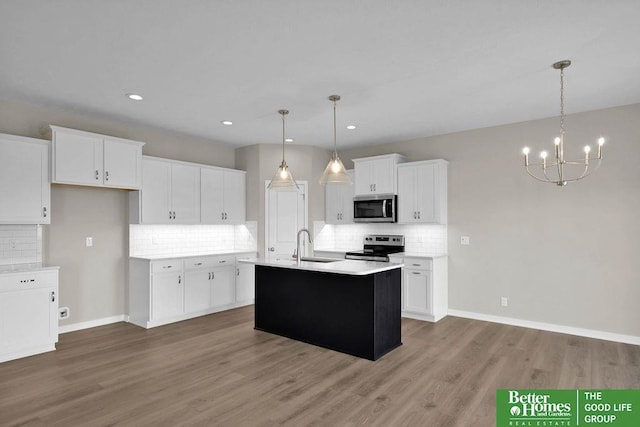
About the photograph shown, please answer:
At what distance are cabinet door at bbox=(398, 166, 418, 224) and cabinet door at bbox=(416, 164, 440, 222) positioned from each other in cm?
7

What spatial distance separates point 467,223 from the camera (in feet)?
18.7

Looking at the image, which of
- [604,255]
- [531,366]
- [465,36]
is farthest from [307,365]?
[604,255]

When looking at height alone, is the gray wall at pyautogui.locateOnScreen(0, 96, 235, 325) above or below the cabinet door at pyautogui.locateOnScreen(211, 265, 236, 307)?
above

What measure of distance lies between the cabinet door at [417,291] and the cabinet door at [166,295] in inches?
129

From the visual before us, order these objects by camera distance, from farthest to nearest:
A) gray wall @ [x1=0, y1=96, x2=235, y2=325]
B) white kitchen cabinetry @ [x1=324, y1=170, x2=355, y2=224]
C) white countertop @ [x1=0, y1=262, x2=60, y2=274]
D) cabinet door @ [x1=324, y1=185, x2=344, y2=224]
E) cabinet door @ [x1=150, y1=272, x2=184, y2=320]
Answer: cabinet door @ [x1=324, y1=185, x2=344, y2=224]
white kitchen cabinetry @ [x1=324, y1=170, x2=355, y2=224]
cabinet door @ [x1=150, y1=272, x2=184, y2=320]
gray wall @ [x1=0, y1=96, x2=235, y2=325]
white countertop @ [x1=0, y1=262, x2=60, y2=274]

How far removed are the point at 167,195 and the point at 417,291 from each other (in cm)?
394

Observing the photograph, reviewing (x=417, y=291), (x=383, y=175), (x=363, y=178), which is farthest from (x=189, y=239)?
(x=417, y=291)

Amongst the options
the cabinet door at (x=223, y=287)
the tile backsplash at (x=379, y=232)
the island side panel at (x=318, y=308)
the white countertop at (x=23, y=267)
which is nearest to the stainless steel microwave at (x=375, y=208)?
the tile backsplash at (x=379, y=232)

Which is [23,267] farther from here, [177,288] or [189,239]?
[189,239]

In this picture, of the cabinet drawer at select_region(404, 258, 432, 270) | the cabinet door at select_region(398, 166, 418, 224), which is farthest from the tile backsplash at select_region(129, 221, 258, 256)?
the cabinet drawer at select_region(404, 258, 432, 270)

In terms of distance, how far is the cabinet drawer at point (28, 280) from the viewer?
12.8 feet

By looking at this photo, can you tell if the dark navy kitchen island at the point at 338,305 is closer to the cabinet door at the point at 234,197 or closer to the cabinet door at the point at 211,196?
the cabinet door at the point at 211,196

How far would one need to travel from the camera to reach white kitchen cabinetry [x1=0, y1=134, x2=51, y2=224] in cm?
411

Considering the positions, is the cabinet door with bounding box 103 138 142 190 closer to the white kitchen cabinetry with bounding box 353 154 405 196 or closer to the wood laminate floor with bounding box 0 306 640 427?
the wood laminate floor with bounding box 0 306 640 427
